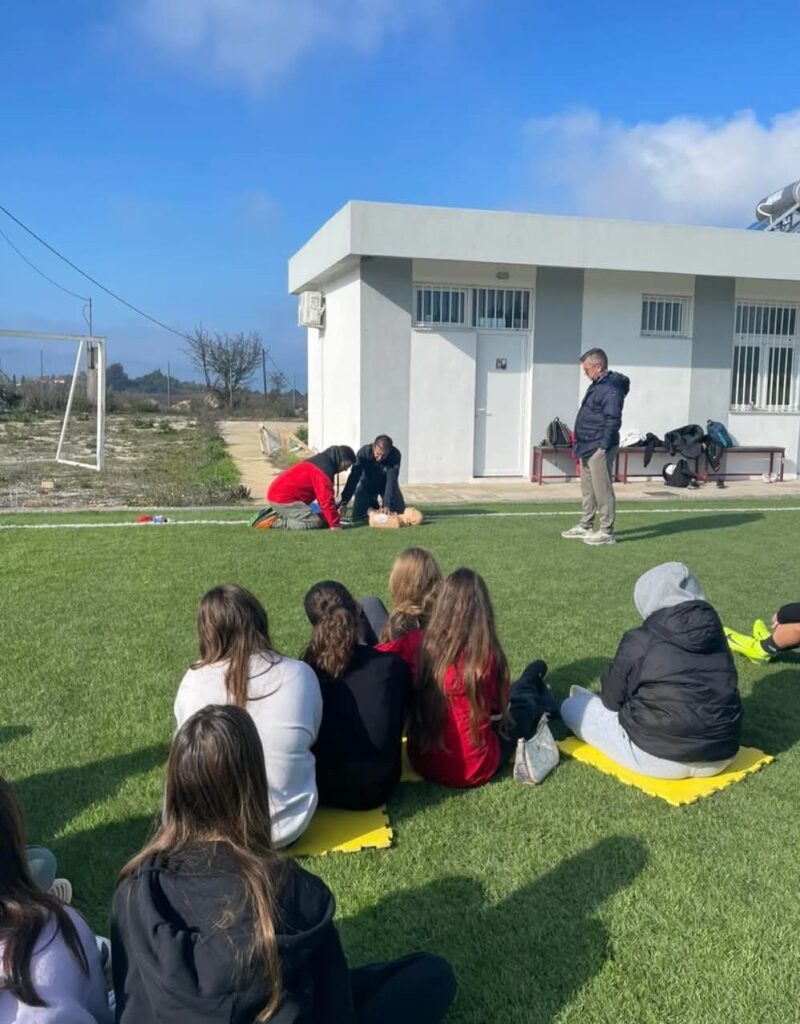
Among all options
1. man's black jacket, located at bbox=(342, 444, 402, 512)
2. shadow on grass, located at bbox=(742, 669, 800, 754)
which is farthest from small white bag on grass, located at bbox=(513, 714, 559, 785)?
man's black jacket, located at bbox=(342, 444, 402, 512)

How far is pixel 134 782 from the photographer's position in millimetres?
3859

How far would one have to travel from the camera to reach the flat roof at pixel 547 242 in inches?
538

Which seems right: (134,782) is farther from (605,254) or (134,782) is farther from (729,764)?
(605,254)

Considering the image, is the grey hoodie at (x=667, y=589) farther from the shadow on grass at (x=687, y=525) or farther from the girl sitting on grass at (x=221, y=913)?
the shadow on grass at (x=687, y=525)

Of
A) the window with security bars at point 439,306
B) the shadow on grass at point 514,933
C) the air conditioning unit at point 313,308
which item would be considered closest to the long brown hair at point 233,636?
the shadow on grass at point 514,933

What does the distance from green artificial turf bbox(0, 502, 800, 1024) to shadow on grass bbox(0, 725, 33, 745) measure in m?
0.01

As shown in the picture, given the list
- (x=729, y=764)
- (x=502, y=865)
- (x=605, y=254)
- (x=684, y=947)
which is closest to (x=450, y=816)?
(x=502, y=865)

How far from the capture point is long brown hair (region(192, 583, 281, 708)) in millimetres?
3166

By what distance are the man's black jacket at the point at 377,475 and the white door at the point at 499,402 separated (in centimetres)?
483

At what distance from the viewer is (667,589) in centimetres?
399

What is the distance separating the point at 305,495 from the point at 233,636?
720 cm

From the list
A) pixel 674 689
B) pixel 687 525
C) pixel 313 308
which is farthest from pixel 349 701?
pixel 313 308

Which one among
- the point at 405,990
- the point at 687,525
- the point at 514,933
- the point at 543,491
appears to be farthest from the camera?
the point at 543,491

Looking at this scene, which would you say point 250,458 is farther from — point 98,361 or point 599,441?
point 599,441
